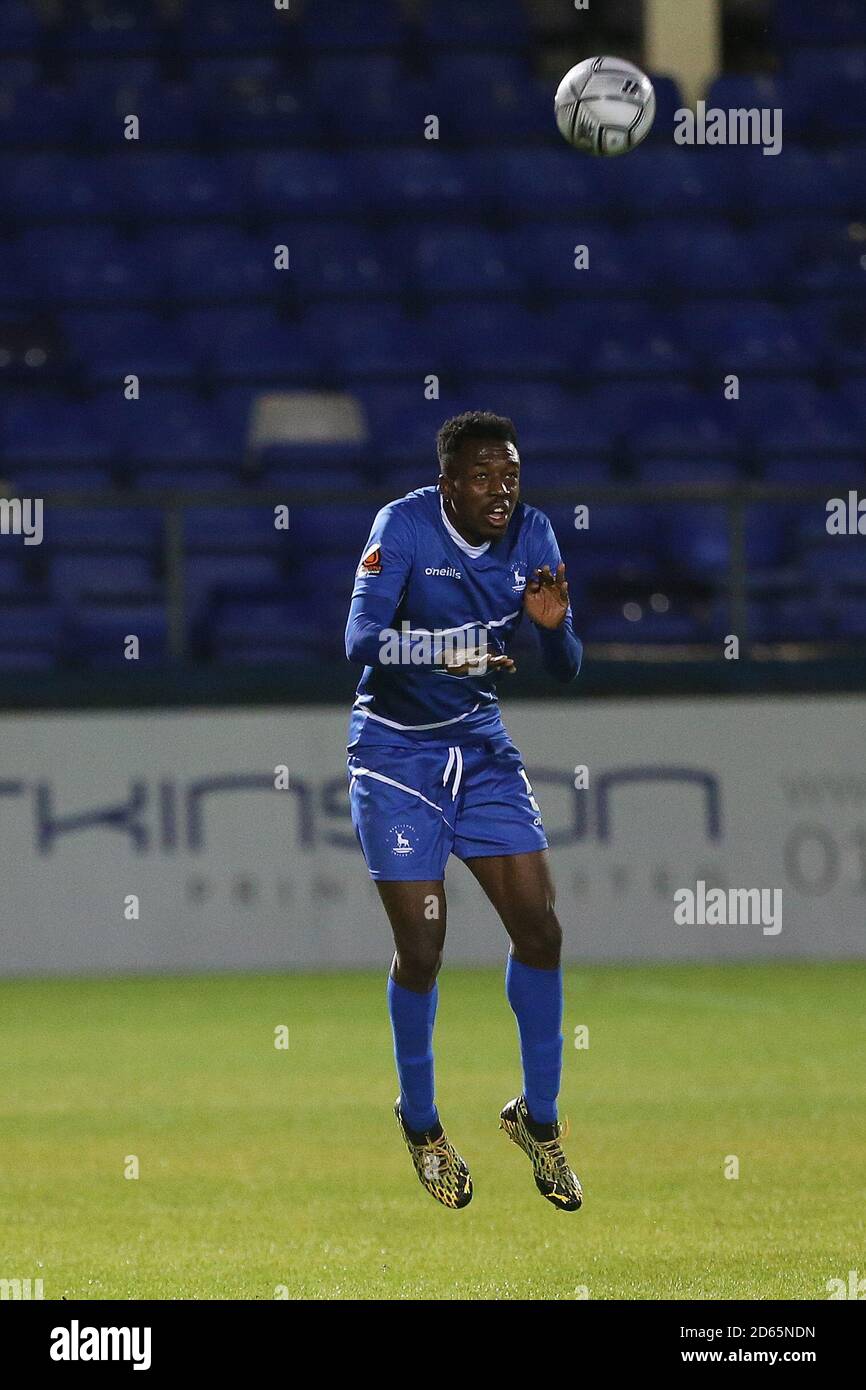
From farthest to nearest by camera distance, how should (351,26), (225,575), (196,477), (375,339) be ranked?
(351,26) < (375,339) < (196,477) < (225,575)

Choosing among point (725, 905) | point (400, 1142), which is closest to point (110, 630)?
point (725, 905)

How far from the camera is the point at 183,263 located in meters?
17.3

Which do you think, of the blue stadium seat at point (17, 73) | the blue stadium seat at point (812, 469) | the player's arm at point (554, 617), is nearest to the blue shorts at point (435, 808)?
the player's arm at point (554, 617)

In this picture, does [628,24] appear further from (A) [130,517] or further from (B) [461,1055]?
(B) [461,1055]

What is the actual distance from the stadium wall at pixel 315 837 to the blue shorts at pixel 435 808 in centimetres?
663

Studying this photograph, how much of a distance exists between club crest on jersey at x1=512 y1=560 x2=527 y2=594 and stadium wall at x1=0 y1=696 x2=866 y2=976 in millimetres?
6701

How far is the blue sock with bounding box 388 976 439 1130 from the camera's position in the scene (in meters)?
5.98

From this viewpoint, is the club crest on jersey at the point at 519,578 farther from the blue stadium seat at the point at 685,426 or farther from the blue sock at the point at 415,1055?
the blue stadium seat at the point at 685,426

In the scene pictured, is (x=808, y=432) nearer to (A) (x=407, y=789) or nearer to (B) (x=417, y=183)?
(B) (x=417, y=183)

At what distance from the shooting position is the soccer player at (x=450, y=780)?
5.86 m

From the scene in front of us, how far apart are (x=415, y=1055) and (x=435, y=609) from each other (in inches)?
48.5

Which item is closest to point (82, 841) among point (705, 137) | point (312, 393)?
point (312, 393)

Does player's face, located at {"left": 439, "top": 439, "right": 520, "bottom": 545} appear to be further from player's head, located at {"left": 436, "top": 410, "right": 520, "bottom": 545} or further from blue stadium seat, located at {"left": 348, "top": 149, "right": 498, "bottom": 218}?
blue stadium seat, located at {"left": 348, "top": 149, "right": 498, "bottom": 218}
